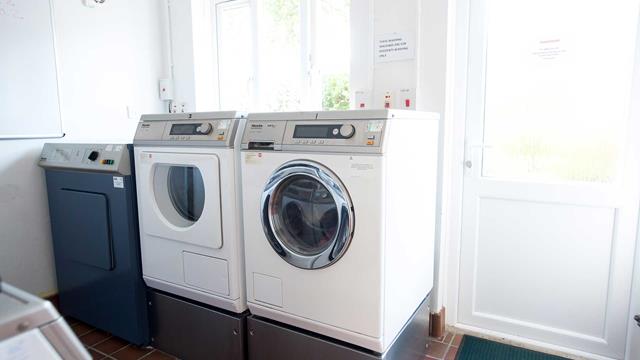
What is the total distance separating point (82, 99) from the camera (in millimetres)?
2701

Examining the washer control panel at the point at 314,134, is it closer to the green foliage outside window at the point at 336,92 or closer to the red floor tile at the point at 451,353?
the green foliage outside window at the point at 336,92

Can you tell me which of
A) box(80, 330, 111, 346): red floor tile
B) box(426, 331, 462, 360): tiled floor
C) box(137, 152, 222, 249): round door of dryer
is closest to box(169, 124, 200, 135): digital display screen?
box(137, 152, 222, 249): round door of dryer

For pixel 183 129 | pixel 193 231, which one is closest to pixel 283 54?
pixel 183 129

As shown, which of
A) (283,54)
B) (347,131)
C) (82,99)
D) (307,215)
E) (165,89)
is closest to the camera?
(347,131)

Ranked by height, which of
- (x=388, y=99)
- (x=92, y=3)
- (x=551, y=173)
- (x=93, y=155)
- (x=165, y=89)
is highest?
(x=92, y=3)

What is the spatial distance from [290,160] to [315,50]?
4.62 feet

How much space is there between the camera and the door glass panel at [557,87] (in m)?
1.88

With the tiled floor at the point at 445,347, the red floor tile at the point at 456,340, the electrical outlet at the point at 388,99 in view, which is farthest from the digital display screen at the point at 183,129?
the red floor tile at the point at 456,340

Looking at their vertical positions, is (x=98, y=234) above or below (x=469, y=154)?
below

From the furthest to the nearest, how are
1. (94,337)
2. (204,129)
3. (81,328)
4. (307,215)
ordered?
(81,328) → (94,337) → (204,129) → (307,215)

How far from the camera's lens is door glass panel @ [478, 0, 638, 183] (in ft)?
6.17

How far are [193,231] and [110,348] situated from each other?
0.92 meters

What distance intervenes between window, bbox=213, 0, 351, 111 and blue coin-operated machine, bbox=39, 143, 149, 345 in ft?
4.15

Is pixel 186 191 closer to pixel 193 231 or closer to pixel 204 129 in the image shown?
pixel 193 231
